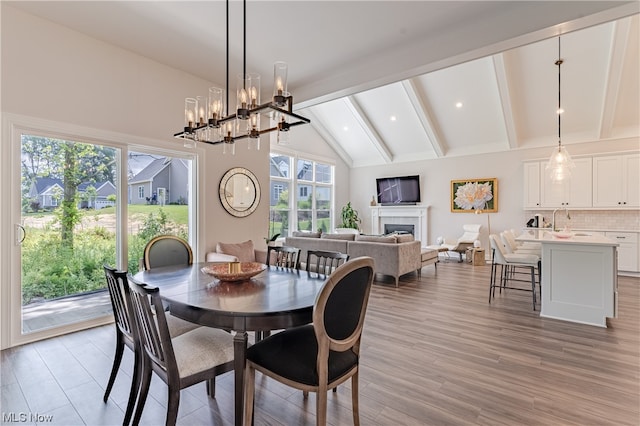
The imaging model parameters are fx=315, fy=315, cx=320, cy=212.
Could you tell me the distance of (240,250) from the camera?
4680 mm

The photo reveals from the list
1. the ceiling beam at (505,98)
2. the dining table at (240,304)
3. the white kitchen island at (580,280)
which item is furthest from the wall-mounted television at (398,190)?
the dining table at (240,304)

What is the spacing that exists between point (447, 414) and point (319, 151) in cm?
796

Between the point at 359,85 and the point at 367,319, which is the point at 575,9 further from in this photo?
the point at 367,319

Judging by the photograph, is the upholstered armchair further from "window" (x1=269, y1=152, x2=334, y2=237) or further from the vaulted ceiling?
"window" (x1=269, y1=152, x2=334, y2=237)

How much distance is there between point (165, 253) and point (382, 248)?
3450mm

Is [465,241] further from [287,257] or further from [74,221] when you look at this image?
[74,221]

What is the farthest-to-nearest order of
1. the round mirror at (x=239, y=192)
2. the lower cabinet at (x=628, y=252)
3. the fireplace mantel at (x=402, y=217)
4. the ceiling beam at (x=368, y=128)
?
the fireplace mantel at (x=402, y=217) < the ceiling beam at (x=368, y=128) < the lower cabinet at (x=628, y=252) < the round mirror at (x=239, y=192)

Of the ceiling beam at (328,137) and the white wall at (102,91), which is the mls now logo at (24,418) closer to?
the white wall at (102,91)

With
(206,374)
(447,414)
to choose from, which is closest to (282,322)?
(206,374)

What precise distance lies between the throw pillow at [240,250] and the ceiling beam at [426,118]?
448cm

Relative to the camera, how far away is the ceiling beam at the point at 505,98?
5645mm

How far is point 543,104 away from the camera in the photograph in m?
6.50

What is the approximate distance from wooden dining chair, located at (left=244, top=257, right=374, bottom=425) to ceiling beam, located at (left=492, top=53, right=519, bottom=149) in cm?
553

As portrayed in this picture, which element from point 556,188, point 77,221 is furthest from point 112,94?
point 556,188
